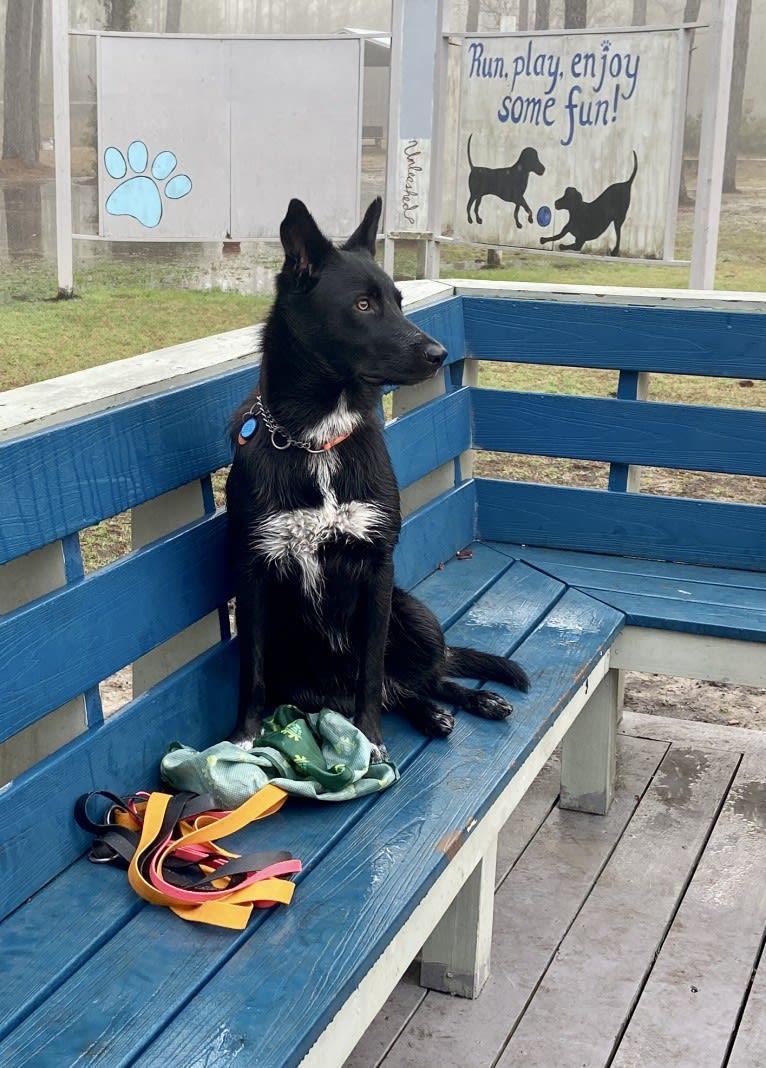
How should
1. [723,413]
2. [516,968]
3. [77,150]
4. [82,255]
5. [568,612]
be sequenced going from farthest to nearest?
[77,150]
[82,255]
[723,413]
[568,612]
[516,968]

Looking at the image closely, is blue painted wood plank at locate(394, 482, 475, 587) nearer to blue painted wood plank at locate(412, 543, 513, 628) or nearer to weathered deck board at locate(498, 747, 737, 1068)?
blue painted wood plank at locate(412, 543, 513, 628)

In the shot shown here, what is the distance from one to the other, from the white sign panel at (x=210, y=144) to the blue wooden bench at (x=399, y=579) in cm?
532

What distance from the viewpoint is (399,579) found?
352 centimetres

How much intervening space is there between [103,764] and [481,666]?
1.05 metres

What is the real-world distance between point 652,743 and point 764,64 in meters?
34.3

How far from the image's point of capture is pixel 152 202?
934 centimetres

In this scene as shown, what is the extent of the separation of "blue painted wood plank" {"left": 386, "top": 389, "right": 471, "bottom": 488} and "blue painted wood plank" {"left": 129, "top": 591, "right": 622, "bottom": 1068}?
2.26 feet

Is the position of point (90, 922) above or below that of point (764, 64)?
below

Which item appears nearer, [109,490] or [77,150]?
[109,490]

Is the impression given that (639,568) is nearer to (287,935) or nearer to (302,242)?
(302,242)

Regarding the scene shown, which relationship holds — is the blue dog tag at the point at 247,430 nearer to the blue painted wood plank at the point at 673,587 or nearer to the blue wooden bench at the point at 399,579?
the blue wooden bench at the point at 399,579

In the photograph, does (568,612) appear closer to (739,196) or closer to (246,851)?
(246,851)

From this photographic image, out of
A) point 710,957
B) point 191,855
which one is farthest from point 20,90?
point 191,855

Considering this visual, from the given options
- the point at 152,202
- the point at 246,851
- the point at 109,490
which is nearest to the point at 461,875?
the point at 246,851
